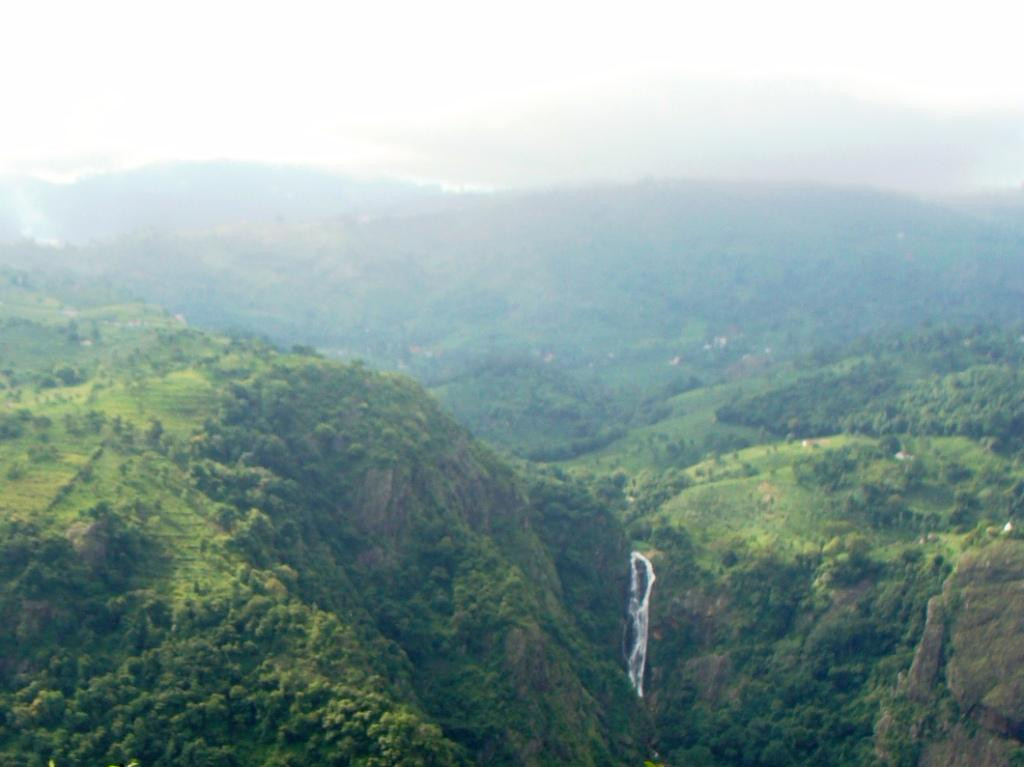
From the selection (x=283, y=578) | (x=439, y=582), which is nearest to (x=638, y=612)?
(x=439, y=582)

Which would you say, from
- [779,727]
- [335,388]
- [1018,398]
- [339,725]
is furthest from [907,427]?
[339,725]

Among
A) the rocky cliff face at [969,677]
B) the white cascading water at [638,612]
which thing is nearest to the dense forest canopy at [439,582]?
the rocky cliff face at [969,677]

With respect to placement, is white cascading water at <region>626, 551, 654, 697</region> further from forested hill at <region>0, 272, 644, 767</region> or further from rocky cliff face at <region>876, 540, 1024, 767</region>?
rocky cliff face at <region>876, 540, 1024, 767</region>

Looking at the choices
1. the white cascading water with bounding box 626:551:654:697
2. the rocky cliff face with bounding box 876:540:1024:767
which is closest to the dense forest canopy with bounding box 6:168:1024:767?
the rocky cliff face with bounding box 876:540:1024:767

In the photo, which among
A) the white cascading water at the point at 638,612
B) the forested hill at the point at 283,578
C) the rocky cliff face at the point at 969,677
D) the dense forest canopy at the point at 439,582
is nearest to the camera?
the forested hill at the point at 283,578

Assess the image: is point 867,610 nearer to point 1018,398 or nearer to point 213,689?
point 1018,398

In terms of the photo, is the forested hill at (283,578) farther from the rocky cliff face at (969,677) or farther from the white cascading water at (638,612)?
the rocky cliff face at (969,677)

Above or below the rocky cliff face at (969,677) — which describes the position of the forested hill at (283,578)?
above
